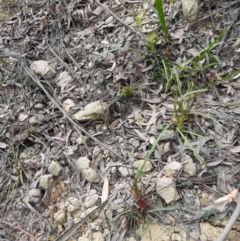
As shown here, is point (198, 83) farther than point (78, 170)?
Yes

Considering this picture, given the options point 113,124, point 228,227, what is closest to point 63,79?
point 113,124

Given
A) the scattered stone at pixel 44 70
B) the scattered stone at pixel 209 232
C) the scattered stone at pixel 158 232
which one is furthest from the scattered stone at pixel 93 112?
the scattered stone at pixel 209 232

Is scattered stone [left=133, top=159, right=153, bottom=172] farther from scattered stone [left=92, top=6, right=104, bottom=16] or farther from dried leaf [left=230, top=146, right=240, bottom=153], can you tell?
scattered stone [left=92, top=6, right=104, bottom=16]

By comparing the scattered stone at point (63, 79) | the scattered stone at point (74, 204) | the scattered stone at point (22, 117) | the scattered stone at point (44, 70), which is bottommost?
the scattered stone at point (74, 204)

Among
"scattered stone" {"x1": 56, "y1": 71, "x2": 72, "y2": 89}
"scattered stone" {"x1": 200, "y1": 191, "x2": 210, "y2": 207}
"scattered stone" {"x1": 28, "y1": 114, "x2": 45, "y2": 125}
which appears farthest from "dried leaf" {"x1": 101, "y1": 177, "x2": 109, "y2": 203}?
"scattered stone" {"x1": 56, "y1": 71, "x2": 72, "y2": 89}

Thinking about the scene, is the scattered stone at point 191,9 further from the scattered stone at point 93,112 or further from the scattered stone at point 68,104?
the scattered stone at point 68,104

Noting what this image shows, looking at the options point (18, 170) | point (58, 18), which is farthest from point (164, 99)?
point (58, 18)

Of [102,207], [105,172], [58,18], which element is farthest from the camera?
[58,18]

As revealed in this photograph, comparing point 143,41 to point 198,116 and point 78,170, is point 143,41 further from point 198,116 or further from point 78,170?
point 78,170
